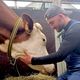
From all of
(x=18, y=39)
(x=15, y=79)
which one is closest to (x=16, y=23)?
(x=18, y=39)

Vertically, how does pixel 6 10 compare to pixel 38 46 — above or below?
above

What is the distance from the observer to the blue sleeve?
220cm

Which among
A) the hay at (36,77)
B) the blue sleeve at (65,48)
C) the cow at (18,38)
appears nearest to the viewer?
the blue sleeve at (65,48)

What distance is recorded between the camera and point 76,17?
4449 millimetres

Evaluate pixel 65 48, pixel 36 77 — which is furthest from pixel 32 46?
pixel 36 77

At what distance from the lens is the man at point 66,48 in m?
2.21

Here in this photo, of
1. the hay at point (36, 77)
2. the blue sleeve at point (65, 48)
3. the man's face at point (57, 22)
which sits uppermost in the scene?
the man's face at point (57, 22)

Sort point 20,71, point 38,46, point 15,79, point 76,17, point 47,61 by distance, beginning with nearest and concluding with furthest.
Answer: point 47,61
point 38,46
point 15,79
point 20,71
point 76,17

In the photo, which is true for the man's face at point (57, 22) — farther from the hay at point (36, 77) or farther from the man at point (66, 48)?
the hay at point (36, 77)

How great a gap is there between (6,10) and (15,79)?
4.08ft

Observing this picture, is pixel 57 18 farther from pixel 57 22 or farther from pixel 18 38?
pixel 18 38

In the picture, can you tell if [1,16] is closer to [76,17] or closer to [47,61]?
[47,61]

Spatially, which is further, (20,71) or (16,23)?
(20,71)

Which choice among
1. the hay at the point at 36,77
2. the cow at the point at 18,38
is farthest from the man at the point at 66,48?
the hay at the point at 36,77
